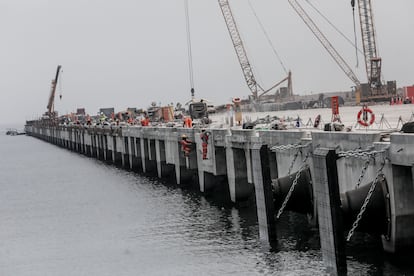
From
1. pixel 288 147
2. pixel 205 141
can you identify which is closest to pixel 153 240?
pixel 288 147

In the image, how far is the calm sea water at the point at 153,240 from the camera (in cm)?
3175

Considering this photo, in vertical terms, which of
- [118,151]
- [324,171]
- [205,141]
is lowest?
[118,151]

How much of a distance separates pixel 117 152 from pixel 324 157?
85.6 m

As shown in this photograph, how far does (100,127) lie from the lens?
117125 mm

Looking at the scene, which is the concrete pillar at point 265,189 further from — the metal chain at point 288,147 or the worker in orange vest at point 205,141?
the worker in orange vest at point 205,141

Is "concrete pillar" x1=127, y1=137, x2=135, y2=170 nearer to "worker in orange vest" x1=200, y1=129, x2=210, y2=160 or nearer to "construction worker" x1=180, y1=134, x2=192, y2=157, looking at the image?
"construction worker" x1=180, y1=134, x2=192, y2=157

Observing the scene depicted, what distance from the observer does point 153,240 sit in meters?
41.2

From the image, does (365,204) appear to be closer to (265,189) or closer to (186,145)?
(265,189)

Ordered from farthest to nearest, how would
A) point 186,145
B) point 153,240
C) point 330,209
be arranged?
point 186,145 < point 153,240 < point 330,209

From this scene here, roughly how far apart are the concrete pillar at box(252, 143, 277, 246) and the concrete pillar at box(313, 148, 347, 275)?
6.17 metres

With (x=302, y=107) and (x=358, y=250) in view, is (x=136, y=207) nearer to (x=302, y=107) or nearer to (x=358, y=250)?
(x=358, y=250)

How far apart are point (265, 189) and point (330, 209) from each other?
23.9 feet

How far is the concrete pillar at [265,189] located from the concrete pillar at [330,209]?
6174mm

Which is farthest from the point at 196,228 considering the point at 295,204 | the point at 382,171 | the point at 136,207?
the point at 382,171
